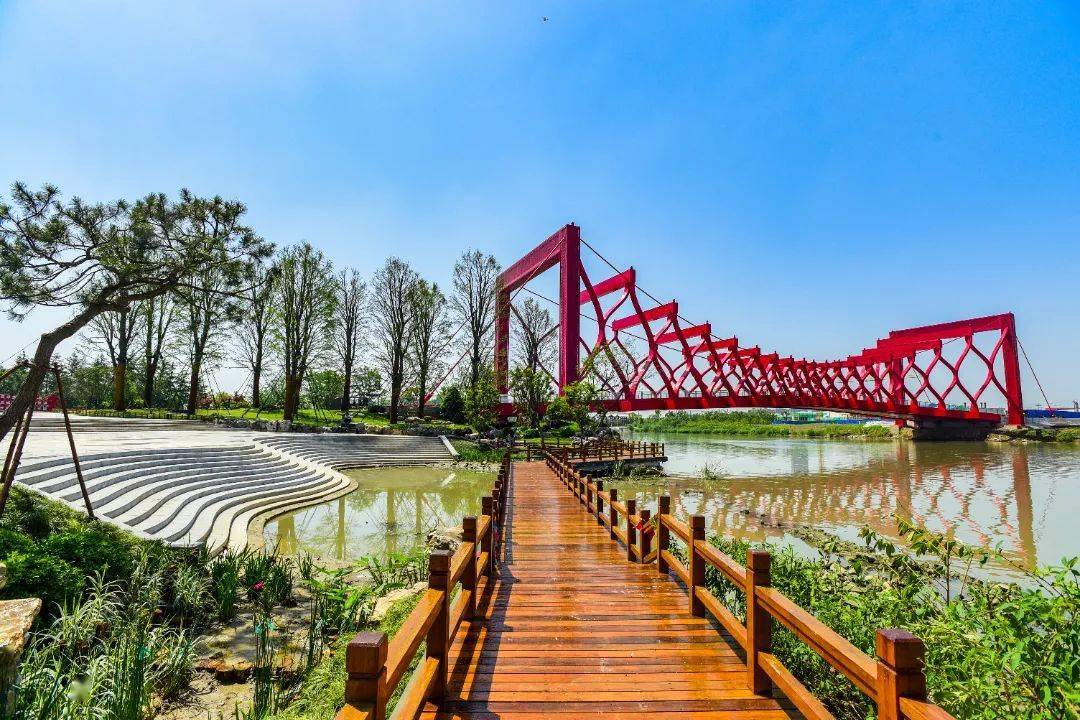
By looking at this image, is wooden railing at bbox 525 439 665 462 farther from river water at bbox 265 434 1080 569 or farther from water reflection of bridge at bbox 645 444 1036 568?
water reflection of bridge at bbox 645 444 1036 568

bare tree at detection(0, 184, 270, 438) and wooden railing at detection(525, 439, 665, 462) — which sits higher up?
bare tree at detection(0, 184, 270, 438)

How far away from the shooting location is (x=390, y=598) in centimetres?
625

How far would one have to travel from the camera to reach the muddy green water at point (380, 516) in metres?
10.2

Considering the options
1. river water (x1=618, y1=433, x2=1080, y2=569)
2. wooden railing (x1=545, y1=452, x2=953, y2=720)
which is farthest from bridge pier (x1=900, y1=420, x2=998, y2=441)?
wooden railing (x1=545, y1=452, x2=953, y2=720)

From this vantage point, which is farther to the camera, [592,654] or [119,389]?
[119,389]

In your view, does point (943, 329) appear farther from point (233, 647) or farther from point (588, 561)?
point (233, 647)

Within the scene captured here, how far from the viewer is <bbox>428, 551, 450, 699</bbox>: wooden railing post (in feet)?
10.3

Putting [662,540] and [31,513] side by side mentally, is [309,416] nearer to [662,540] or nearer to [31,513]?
[31,513]

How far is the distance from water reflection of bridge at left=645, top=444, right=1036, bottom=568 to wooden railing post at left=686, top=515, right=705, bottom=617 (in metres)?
6.15

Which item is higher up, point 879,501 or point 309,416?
point 309,416

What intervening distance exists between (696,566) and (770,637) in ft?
3.76

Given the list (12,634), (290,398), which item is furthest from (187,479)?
(290,398)

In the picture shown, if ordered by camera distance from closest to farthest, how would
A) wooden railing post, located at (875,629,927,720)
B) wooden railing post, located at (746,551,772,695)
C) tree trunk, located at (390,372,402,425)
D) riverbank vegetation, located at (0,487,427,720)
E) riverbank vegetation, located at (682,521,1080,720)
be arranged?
wooden railing post, located at (875,629,927,720) → riverbank vegetation, located at (682,521,1080,720) → wooden railing post, located at (746,551,772,695) → riverbank vegetation, located at (0,487,427,720) → tree trunk, located at (390,372,402,425)

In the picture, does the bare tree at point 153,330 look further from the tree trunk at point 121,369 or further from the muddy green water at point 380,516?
the muddy green water at point 380,516
